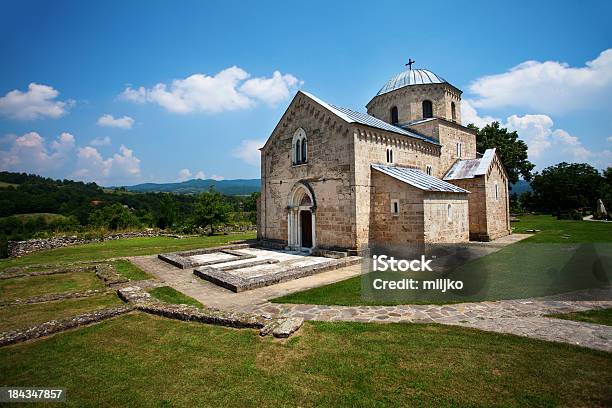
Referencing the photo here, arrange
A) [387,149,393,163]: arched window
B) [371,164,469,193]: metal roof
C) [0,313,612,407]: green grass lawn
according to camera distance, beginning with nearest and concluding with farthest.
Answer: [0,313,612,407]: green grass lawn < [371,164,469,193]: metal roof < [387,149,393,163]: arched window

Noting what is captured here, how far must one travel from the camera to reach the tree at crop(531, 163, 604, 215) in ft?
168

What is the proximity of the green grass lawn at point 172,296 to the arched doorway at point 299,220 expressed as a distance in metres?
9.44

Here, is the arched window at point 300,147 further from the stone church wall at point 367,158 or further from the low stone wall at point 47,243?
the low stone wall at point 47,243

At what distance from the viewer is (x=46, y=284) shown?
38.5 feet

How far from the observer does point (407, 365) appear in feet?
16.4

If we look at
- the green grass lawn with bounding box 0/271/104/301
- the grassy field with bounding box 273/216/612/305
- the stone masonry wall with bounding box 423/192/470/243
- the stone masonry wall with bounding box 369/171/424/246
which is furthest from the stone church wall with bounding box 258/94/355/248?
the green grass lawn with bounding box 0/271/104/301

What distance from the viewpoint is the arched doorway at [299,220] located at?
61.5 feet

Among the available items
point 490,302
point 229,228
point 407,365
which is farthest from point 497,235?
point 229,228

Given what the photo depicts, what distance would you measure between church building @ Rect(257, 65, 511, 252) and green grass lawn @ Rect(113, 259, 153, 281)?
28.8ft

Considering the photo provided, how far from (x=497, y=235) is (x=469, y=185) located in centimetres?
442

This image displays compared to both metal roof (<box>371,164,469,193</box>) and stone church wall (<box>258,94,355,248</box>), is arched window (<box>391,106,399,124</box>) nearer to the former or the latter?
metal roof (<box>371,164,469,193</box>)

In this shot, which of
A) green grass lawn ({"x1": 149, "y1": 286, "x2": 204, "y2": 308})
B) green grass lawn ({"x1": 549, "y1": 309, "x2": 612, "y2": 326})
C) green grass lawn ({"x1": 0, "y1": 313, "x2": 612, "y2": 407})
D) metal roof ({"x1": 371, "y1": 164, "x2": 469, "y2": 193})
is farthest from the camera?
metal roof ({"x1": 371, "y1": 164, "x2": 469, "y2": 193})

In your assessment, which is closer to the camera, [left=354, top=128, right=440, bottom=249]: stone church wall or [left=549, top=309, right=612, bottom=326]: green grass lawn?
[left=549, top=309, right=612, bottom=326]: green grass lawn

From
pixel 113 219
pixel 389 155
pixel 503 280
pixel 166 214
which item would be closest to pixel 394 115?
pixel 389 155
